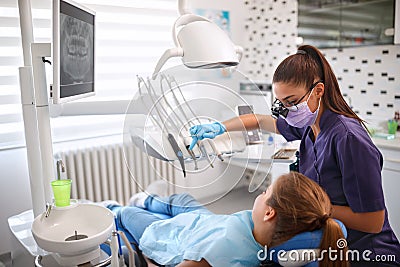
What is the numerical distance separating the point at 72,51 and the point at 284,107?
0.72 metres

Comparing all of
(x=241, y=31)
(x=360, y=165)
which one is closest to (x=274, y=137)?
(x=360, y=165)

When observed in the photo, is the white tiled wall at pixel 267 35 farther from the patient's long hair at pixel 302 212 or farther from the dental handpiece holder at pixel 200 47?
the patient's long hair at pixel 302 212

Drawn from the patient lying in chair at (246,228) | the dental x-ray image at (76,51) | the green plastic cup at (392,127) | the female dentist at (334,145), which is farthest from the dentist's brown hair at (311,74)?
the green plastic cup at (392,127)

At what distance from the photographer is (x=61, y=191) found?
112 centimetres

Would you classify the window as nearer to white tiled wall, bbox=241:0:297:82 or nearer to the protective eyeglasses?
white tiled wall, bbox=241:0:297:82

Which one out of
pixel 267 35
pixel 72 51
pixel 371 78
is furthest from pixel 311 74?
pixel 267 35

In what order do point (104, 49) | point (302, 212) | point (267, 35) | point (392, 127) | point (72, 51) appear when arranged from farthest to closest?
point (267, 35) < point (104, 49) < point (392, 127) < point (72, 51) < point (302, 212)

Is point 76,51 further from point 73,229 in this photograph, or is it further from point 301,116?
point 301,116

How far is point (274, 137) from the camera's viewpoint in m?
1.39

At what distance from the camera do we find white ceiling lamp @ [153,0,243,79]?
112 centimetres

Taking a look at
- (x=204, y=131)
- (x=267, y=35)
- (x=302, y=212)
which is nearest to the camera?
(x=302, y=212)

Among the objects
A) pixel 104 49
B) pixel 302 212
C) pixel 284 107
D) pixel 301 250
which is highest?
pixel 104 49

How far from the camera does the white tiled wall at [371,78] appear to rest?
2791 millimetres

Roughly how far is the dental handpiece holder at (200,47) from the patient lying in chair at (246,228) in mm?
392
